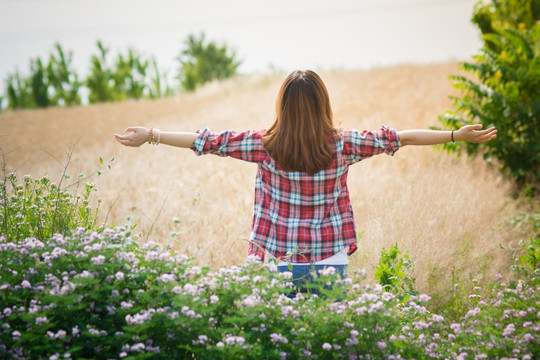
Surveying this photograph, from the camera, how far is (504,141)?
25.2ft

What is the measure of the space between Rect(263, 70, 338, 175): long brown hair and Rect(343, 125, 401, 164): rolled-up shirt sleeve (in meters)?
0.15

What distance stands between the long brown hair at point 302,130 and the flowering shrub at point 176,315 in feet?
2.35

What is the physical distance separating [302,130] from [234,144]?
48 cm

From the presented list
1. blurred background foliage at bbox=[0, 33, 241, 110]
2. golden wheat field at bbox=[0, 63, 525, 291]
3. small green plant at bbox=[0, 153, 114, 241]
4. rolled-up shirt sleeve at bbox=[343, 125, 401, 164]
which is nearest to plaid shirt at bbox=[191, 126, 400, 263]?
rolled-up shirt sleeve at bbox=[343, 125, 401, 164]

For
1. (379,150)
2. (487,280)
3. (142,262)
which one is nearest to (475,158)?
(487,280)

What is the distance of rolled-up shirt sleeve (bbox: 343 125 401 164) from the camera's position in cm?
313

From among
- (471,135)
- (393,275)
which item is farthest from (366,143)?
(393,275)

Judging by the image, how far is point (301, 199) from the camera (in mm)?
3061

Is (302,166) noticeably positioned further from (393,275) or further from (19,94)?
(19,94)

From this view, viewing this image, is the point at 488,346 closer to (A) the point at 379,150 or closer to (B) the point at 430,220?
(A) the point at 379,150

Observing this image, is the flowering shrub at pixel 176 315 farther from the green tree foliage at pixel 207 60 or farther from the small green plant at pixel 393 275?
the green tree foliage at pixel 207 60

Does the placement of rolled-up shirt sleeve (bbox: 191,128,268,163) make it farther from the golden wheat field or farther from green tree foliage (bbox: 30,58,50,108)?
green tree foliage (bbox: 30,58,50,108)

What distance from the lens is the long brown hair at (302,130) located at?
2.96 meters

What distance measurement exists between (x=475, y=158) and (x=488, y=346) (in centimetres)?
600
